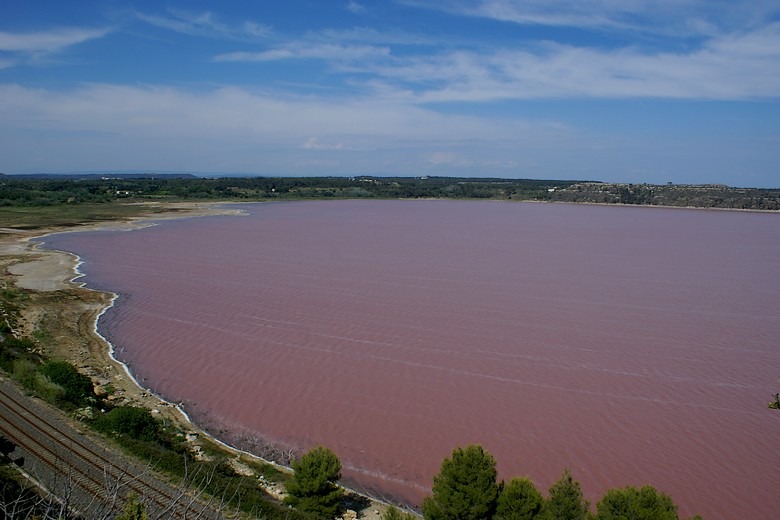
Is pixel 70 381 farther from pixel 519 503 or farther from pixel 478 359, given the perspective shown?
pixel 478 359

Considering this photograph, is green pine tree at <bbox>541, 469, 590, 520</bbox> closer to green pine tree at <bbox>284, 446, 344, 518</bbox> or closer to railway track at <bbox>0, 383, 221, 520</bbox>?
green pine tree at <bbox>284, 446, 344, 518</bbox>

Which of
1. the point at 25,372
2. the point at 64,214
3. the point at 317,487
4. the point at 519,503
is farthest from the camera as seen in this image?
the point at 64,214

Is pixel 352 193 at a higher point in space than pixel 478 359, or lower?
higher

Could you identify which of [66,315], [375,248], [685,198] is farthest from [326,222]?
[685,198]

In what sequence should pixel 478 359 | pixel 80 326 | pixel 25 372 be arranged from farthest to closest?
1. pixel 80 326
2. pixel 478 359
3. pixel 25 372

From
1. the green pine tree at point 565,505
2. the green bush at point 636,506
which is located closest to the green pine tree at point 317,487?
the green pine tree at point 565,505

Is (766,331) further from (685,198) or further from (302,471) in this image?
(685,198)

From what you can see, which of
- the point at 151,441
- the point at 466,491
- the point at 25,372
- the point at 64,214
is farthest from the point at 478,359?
the point at 64,214

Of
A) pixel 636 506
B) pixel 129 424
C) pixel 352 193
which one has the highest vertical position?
pixel 352 193

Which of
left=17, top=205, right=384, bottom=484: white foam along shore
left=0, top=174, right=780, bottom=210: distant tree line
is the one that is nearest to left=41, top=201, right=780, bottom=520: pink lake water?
left=17, top=205, right=384, bottom=484: white foam along shore
